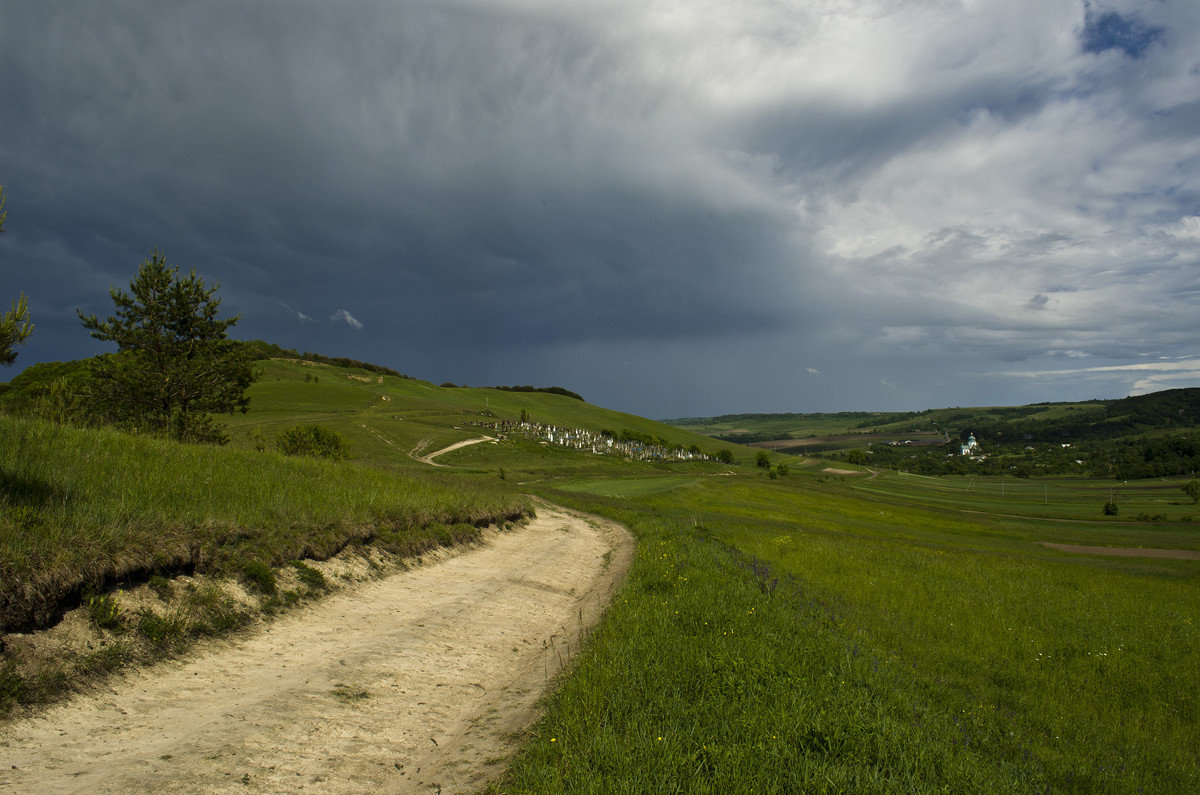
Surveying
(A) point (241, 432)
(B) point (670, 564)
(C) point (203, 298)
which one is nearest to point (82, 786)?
(B) point (670, 564)

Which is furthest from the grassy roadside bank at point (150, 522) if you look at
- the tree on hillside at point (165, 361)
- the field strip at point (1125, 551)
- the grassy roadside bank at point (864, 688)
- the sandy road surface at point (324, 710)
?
the field strip at point (1125, 551)

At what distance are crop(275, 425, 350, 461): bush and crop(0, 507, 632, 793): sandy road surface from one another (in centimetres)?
4912

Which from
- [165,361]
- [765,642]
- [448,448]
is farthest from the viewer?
[448,448]

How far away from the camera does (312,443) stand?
189ft

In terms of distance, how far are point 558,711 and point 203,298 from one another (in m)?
38.9

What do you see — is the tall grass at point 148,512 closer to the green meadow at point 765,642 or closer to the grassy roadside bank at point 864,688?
the green meadow at point 765,642

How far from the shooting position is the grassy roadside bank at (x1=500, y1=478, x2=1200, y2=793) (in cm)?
502

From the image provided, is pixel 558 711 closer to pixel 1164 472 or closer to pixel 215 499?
pixel 215 499

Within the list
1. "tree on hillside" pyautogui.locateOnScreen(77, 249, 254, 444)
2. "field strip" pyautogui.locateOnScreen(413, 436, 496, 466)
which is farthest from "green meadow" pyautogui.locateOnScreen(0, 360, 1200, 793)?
"field strip" pyautogui.locateOnScreen(413, 436, 496, 466)

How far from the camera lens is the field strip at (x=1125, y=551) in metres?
44.8

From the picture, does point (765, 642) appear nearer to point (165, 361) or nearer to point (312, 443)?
point (165, 361)

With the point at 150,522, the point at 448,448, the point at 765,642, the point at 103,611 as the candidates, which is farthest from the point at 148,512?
the point at 448,448

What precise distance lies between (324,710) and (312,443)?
192ft

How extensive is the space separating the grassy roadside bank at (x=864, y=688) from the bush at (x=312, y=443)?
4972cm
